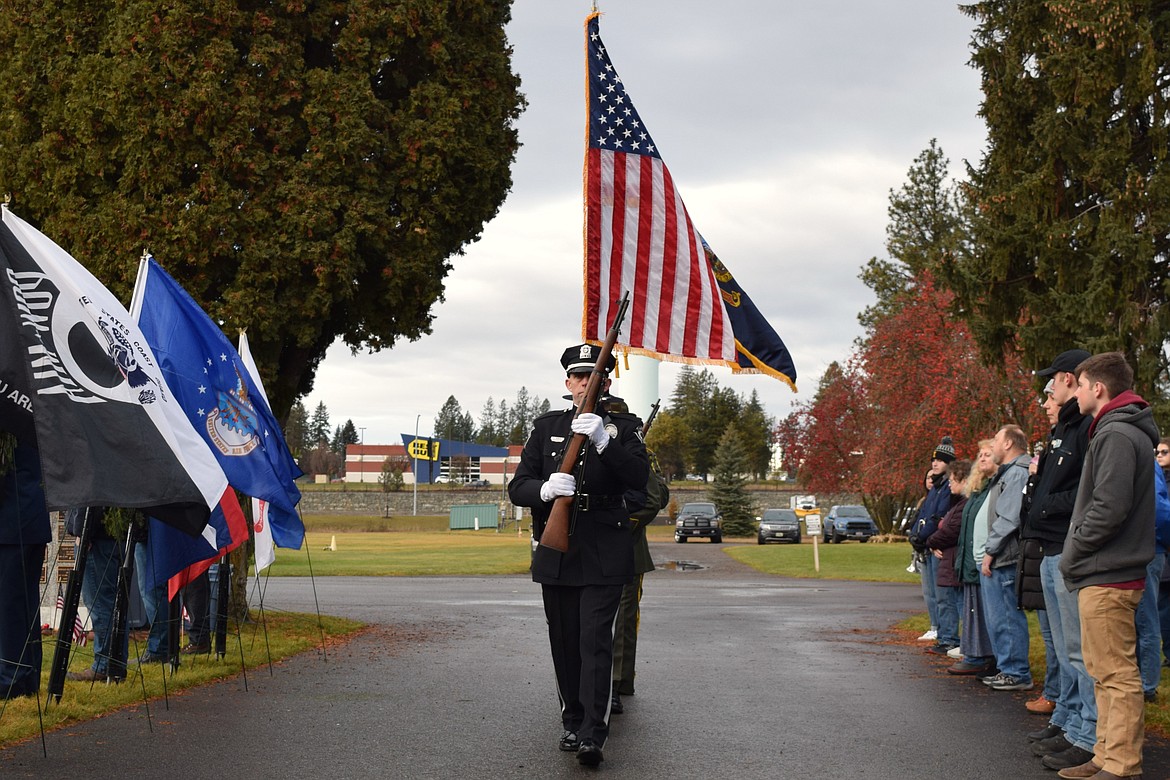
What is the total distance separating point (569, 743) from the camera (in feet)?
22.8

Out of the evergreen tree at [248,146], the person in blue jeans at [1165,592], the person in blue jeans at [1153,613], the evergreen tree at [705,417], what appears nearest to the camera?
the person in blue jeans at [1153,613]

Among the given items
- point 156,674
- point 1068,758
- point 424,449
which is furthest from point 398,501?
point 1068,758

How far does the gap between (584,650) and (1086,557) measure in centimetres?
270

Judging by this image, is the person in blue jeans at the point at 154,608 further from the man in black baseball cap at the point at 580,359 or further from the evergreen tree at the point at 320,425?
the evergreen tree at the point at 320,425

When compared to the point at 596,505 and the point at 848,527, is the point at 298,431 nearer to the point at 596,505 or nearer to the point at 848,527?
the point at 848,527

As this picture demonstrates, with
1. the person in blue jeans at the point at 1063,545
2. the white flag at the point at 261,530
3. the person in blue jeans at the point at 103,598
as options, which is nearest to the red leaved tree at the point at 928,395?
the white flag at the point at 261,530

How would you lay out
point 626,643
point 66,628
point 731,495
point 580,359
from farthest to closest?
point 731,495 < point 626,643 < point 66,628 < point 580,359

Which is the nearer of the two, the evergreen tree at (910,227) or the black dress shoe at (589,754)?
the black dress shoe at (589,754)

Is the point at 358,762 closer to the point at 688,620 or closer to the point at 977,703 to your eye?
the point at 977,703

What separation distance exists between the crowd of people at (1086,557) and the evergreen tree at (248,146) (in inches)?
266

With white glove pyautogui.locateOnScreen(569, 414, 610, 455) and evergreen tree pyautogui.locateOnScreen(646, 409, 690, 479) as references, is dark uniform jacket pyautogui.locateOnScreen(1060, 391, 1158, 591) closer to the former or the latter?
white glove pyautogui.locateOnScreen(569, 414, 610, 455)

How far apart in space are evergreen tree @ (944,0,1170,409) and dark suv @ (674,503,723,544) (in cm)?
3148

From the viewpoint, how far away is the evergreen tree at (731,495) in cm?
6741

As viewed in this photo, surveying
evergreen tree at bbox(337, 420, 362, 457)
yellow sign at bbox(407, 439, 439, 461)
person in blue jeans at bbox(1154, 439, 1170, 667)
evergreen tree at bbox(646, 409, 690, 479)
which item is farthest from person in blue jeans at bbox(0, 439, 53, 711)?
evergreen tree at bbox(337, 420, 362, 457)
